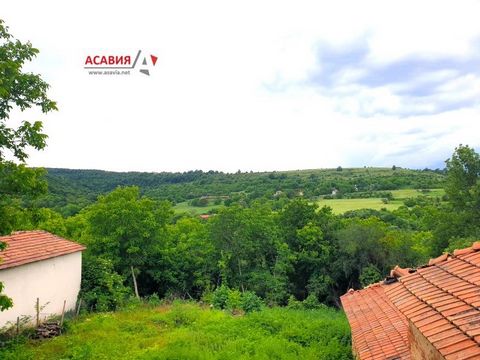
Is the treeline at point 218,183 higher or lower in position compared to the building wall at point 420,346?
higher

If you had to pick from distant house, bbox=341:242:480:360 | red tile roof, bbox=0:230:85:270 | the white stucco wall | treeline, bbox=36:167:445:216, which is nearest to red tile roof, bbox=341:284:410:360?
distant house, bbox=341:242:480:360

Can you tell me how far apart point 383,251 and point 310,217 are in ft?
22.6

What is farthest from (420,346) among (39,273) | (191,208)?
(191,208)

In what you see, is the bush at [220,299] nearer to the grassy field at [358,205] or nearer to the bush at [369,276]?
the bush at [369,276]

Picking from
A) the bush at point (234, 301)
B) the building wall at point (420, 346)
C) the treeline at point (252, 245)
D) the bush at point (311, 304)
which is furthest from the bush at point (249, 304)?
the building wall at point (420, 346)

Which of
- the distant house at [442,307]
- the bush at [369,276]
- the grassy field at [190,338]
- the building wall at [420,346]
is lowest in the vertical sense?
the bush at [369,276]

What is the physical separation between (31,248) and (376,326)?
15707 millimetres

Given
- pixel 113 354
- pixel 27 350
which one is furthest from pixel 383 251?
pixel 27 350

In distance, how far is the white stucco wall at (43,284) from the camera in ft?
54.1

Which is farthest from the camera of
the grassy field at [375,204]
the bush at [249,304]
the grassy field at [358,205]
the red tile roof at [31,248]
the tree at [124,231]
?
the grassy field at [358,205]

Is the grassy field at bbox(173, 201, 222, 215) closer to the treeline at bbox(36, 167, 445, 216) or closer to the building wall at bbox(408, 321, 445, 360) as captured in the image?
the treeline at bbox(36, 167, 445, 216)

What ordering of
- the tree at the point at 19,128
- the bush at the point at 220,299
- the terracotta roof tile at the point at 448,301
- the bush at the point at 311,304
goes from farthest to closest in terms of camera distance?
the bush at the point at 311,304 < the bush at the point at 220,299 < the tree at the point at 19,128 < the terracotta roof tile at the point at 448,301

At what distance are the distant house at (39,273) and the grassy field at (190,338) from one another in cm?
178

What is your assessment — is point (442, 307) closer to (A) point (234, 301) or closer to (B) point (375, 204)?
(A) point (234, 301)
